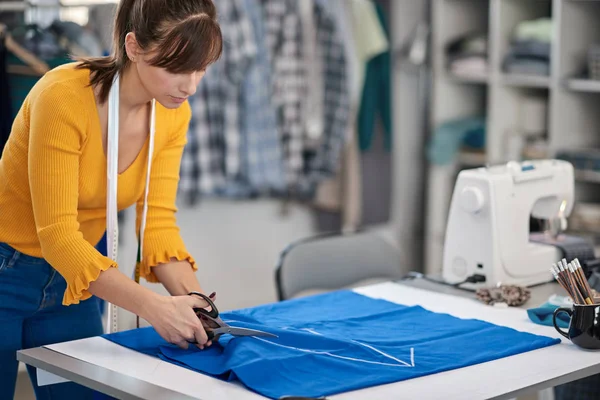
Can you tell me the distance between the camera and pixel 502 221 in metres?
2.37

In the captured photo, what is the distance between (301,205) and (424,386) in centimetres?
319

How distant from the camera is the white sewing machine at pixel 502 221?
2355 millimetres

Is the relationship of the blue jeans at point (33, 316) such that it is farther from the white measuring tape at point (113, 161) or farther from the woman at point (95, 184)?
the white measuring tape at point (113, 161)

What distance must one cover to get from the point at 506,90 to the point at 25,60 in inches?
86.3

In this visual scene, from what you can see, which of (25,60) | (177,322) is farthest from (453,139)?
(177,322)

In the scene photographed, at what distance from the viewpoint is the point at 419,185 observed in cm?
494

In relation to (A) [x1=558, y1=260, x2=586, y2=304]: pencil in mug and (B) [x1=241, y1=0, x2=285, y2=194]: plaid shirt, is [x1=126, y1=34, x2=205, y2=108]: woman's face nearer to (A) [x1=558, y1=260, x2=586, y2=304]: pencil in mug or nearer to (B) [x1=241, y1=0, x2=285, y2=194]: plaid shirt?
(A) [x1=558, y1=260, x2=586, y2=304]: pencil in mug

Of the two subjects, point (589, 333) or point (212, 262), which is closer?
point (589, 333)

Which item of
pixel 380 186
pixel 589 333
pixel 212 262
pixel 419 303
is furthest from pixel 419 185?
pixel 589 333

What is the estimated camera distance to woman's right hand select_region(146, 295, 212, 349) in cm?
179

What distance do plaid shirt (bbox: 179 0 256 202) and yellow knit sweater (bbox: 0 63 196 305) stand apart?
6.77ft

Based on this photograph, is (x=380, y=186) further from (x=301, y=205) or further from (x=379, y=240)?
(x=379, y=240)

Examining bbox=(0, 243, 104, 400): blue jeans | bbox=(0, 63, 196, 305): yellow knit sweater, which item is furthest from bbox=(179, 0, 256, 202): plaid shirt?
bbox=(0, 243, 104, 400): blue jeans

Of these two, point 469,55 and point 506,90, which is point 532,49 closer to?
point 506,90
